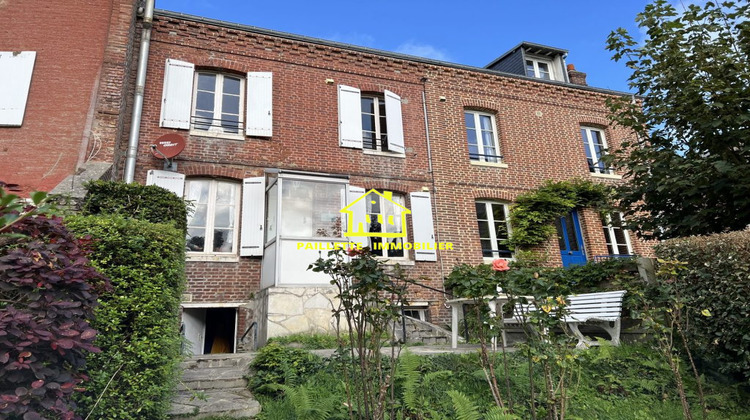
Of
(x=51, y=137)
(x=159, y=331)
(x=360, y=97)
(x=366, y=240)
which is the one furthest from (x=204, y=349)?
(x=360, y=97)

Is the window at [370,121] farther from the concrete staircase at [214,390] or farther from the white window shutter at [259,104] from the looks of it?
the concrete staircase at [214,390]

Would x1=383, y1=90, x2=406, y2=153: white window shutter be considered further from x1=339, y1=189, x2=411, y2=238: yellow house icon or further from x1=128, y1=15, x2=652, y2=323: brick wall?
x1=339, y1=189, x2=411, y2=238: yellow house icon

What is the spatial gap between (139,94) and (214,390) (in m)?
6.37

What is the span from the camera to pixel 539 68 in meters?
13.7

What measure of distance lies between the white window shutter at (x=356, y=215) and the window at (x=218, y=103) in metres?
2.67

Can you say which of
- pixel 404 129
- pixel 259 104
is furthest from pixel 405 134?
pixel 259 104

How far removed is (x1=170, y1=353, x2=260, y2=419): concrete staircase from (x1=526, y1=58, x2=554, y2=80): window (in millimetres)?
Answer: 11878

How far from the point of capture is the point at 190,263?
8.02m

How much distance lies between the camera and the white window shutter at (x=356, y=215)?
8.99 meters

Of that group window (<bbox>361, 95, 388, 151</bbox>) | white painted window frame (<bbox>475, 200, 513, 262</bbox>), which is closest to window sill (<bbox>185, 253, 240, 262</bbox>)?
window (<bbox>361, 95, 388, 151</bbox>)

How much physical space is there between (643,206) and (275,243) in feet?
18.6

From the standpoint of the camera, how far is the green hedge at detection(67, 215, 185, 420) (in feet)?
10.0

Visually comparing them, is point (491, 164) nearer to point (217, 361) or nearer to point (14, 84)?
point (217, 361)
